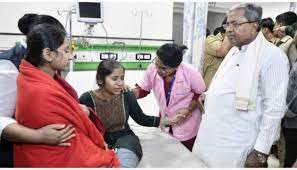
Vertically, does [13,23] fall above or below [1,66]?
above

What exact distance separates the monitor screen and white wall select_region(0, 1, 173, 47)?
13cm

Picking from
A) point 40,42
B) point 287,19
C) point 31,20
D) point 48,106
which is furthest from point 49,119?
point 287,19

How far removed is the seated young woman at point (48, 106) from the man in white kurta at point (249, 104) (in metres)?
0.76

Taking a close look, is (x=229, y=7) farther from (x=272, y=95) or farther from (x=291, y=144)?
(x=272, y=95)

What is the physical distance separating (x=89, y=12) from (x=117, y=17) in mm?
511

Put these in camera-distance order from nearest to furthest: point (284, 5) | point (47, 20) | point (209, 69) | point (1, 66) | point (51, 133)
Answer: point (51, 133) → point (1, 66) → point (47, 20) → point (209, 69) → point (284, 5)

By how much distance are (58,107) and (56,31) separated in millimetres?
320

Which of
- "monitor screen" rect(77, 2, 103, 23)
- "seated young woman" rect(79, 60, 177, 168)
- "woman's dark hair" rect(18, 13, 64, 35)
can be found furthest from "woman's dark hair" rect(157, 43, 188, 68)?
"monitor screen" rect(77, 2, 103, 23)

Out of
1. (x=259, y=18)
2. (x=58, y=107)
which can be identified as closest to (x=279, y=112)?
Result: (x=259, y=18)

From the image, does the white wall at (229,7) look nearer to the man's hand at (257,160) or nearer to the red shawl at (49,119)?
the man's hand at (257,160)

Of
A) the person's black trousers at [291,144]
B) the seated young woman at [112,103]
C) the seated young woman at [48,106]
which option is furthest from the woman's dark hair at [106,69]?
the person's black trousers at [291,144]

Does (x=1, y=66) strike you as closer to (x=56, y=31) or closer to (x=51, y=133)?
(x=56, y=31)

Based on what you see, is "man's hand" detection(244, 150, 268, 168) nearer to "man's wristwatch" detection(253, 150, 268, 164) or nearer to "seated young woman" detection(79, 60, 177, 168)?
"man's wristwatch" detection(253, 150, 268, 164)

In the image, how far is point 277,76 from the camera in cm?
144
